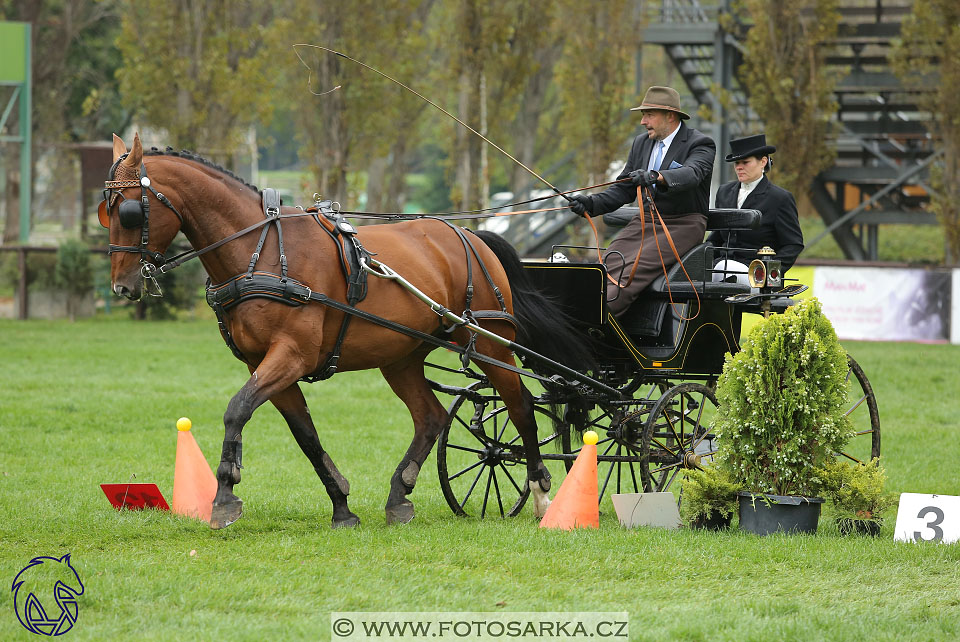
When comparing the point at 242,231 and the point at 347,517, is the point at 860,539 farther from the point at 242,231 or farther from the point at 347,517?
the point at 242,231

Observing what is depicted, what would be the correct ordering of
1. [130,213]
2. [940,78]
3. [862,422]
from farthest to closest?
[940,78], [862,422], [130,213]

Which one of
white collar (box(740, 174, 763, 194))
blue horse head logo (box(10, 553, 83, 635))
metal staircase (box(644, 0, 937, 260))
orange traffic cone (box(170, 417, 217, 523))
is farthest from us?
metal staircase (box(644, 0, 937, 260))

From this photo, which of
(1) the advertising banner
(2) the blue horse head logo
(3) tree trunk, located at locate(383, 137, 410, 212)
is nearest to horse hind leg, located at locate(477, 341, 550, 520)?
(2) the blue horse head logo

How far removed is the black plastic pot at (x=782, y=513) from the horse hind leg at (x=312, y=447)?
2.20 m

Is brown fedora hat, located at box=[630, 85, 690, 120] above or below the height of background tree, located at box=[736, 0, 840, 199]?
below

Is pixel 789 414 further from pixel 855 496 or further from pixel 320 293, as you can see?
pixel 320 293

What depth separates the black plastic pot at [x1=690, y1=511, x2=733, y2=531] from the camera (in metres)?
6.18

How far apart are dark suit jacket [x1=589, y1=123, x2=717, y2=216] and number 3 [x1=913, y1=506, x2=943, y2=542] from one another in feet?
7.44

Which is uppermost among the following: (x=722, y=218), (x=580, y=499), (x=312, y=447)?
(x=722, y=218)

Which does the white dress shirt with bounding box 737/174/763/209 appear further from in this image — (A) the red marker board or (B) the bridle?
(A) the red marker board

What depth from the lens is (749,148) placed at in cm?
788

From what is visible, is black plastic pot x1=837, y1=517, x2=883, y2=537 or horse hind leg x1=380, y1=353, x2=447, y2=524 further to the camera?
horse hind leg x1=380, y1=353, x2=447, y2=524

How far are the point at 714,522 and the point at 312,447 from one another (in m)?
2.27

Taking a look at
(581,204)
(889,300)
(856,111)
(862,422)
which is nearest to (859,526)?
(581,204)
